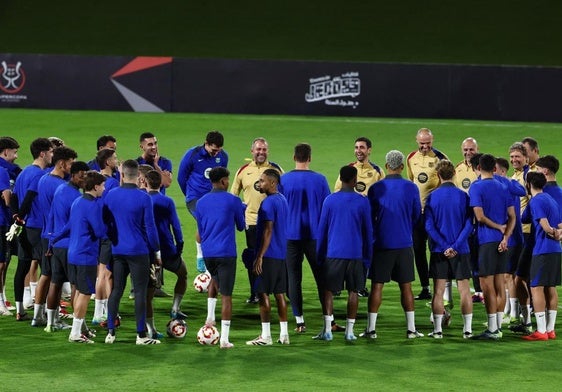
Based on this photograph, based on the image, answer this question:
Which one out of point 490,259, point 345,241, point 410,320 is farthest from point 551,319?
point 345,241

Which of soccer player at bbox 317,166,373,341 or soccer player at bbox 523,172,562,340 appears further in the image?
soccer player at bbox 523,172,562,340

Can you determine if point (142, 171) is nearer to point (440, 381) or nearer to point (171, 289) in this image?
point (171, 289)

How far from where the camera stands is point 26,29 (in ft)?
148

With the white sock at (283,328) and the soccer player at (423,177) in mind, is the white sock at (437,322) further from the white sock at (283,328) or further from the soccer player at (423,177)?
the soccer player at (423,177)

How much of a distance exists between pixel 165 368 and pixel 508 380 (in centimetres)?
348

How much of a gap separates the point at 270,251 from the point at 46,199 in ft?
9.86

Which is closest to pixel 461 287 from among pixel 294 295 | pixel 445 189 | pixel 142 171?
pixel 445 189

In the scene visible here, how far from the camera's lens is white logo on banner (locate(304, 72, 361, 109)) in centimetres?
3400

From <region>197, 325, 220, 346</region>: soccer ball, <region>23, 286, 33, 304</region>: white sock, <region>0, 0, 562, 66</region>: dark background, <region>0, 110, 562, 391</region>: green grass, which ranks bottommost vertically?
<region>0, 110, 562, 391</region>: green grass

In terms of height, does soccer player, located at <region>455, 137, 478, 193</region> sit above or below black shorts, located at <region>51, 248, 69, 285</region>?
above

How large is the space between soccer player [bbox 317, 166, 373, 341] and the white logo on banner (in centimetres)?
2108

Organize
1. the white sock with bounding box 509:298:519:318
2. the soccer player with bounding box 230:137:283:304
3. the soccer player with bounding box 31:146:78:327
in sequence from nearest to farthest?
the soccer player with bounding box 31:146:78:327, the white sock with bounding box 509:298:519:318, the soccer player with bounding box 230:137:283:304

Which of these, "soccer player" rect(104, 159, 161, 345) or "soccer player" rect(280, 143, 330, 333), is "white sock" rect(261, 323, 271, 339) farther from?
"soccer player" rect(104, 159, 161, 345)

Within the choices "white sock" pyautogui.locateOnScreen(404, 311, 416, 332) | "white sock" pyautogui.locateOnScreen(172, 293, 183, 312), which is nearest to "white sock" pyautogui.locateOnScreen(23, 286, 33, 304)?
"white sock" pyautogui.locateOnScreen(172, 293, 183, 312)
